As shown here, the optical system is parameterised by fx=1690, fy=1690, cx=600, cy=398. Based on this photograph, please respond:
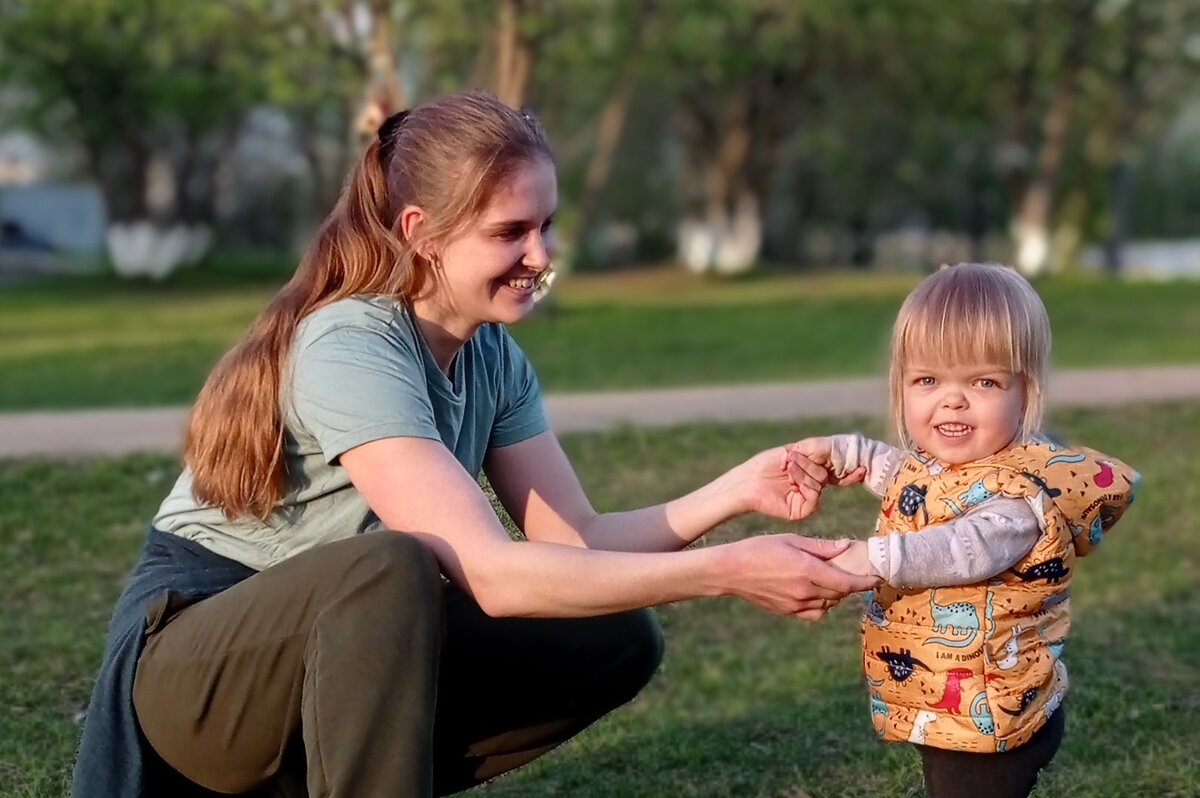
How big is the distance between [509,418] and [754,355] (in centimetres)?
1125

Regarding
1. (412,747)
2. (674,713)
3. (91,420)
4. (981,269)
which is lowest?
(91,420)

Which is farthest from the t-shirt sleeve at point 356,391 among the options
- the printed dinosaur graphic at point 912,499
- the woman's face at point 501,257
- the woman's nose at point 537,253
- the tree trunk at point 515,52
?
the tree trunk at point 515,52

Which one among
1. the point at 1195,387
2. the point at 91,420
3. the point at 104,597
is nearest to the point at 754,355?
the point at 1195,387

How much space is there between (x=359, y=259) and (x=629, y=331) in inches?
579

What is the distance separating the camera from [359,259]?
268cm

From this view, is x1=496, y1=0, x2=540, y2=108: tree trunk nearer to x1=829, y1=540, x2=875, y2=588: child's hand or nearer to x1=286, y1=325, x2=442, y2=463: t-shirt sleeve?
x1=286, y1=325, x2=442, y2=463: t-shirt sleeve

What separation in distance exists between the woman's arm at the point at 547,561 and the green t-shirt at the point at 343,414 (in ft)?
0.18

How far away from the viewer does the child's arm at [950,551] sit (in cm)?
245

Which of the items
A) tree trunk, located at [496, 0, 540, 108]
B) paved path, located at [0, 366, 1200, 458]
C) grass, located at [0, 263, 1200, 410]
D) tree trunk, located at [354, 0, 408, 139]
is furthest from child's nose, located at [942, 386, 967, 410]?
tree trunk, located at [496, 0, 540, 108]

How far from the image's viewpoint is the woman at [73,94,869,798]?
2449 mm

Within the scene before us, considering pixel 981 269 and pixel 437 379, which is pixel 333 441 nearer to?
pixel 437 379

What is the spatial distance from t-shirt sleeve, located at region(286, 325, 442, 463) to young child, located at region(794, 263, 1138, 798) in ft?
2.26

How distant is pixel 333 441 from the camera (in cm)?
255

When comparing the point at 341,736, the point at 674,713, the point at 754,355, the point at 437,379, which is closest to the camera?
the point at 341,736
